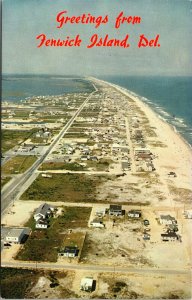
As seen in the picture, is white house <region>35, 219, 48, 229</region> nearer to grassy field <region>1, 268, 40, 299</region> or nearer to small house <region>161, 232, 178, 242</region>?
grassy field <region>1, 268, 40, 299</region>

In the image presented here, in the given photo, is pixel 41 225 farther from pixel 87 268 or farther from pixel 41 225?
pixel 87 268

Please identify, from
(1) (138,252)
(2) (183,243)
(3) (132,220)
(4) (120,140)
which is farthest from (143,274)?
(4) (120,140)

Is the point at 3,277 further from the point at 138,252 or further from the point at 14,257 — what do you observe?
the point at 138,252

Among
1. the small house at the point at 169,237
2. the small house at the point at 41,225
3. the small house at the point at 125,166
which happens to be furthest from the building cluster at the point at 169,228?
the small house at the point at 125,166

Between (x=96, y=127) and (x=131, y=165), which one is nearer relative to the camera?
(x=131, y=165)

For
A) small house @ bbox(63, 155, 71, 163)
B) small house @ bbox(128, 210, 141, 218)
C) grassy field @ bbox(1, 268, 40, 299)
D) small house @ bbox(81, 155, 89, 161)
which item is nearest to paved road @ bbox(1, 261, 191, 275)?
grassy field @ bbox(1, 268, 40, 299)

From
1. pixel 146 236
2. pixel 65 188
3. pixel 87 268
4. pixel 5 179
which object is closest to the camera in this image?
pixel 87 268

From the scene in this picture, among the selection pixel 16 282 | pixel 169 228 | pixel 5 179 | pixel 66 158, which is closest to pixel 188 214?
pixel 169 228
